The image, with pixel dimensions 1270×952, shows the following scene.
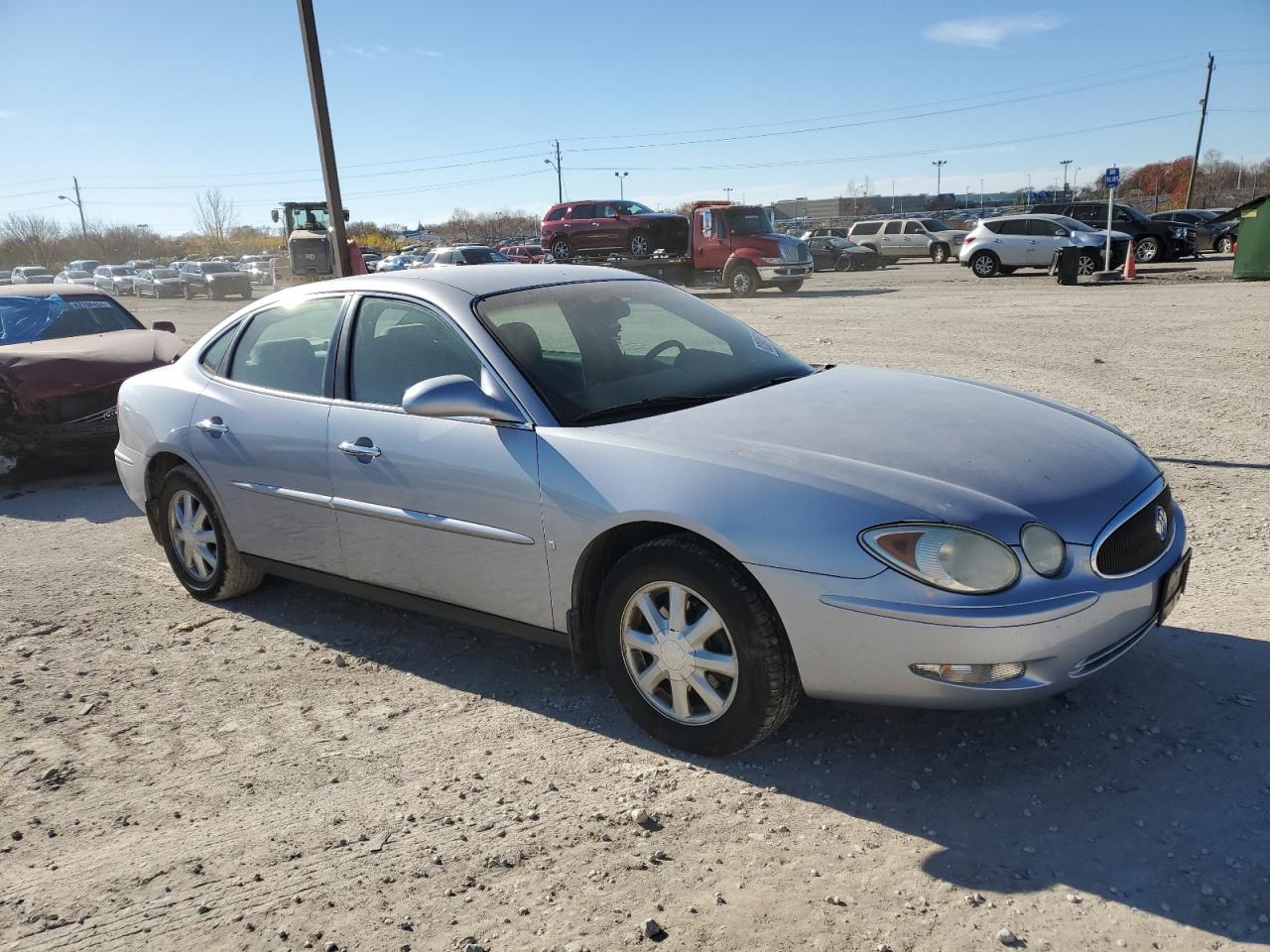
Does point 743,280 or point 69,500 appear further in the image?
point 743,280

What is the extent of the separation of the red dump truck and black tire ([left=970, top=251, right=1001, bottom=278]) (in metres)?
4.84

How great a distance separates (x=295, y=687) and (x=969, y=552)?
2756mm

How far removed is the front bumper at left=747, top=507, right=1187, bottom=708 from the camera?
2701mm

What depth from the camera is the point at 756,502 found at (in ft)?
9.59

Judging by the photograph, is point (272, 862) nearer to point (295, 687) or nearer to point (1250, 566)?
point (295, 687)

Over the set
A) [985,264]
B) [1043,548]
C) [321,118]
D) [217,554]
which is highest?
[321,118]

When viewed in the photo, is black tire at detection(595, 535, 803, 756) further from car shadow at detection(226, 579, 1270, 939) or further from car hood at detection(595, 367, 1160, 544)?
car hood at detection(595, 367, 1160, 544)

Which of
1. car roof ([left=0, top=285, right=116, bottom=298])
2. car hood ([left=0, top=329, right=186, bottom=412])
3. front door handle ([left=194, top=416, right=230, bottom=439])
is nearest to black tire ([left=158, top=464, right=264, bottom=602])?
front door handle ([left=194, top=416, right=230, bottom=439])

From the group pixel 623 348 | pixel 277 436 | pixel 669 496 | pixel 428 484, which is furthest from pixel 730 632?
pixel 277 436

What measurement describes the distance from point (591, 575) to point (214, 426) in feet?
7.30

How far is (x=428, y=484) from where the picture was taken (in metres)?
3.70

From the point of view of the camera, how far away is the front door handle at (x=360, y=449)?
3.86m

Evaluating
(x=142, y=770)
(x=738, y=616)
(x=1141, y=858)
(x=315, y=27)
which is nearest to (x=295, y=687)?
(x=142, y=770)

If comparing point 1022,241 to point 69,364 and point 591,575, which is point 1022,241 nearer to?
point 69,364
